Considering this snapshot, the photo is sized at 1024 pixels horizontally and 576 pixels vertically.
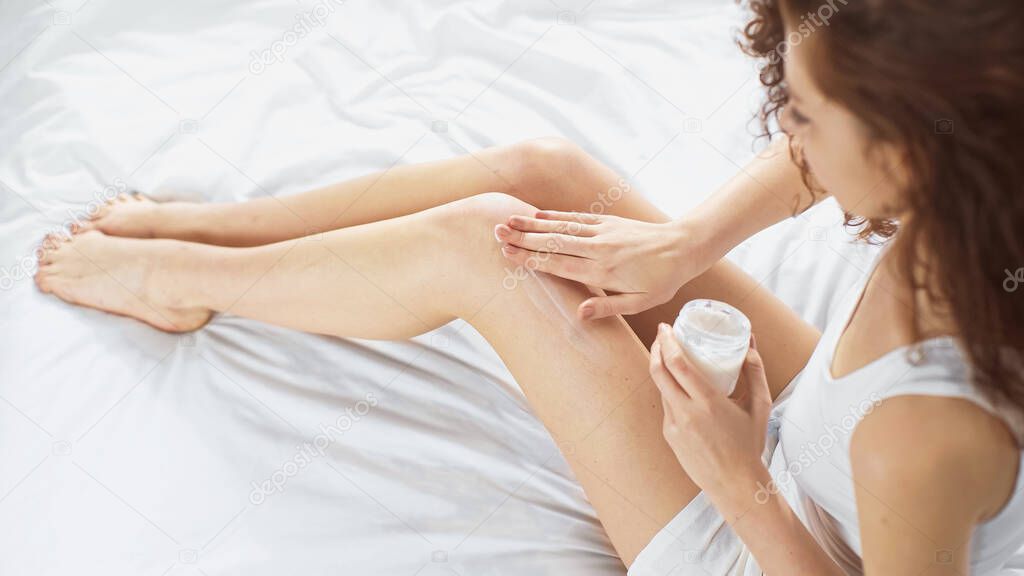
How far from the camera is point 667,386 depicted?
802 mm

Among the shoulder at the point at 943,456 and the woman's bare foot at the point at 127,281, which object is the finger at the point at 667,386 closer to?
the shoulder at the point at 943,456

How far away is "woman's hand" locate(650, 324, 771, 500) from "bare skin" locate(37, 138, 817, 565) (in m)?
0.05

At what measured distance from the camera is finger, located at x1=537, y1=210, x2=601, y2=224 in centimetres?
94

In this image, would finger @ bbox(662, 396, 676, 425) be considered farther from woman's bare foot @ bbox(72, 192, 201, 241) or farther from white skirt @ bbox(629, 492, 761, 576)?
woman's bare foot @ bbox(72, 192, 201, 241)

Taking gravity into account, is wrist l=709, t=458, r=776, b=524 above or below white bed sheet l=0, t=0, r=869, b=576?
below

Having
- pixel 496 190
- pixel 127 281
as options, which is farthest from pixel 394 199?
pixel 127 281

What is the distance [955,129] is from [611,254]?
0.40 metres

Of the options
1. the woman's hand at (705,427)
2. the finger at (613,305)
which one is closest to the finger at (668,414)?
the woman's hand at (705,427)

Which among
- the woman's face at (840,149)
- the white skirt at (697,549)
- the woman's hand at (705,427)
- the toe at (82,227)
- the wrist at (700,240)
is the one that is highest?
the toe at (82,227)

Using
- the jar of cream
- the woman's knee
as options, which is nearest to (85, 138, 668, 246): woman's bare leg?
the woman's knee

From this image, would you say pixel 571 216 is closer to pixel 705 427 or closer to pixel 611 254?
pixel 611 254

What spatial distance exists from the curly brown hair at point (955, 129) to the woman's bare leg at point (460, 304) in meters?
0.31

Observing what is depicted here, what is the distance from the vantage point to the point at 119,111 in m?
1.38

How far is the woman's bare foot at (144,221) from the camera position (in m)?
1.19
